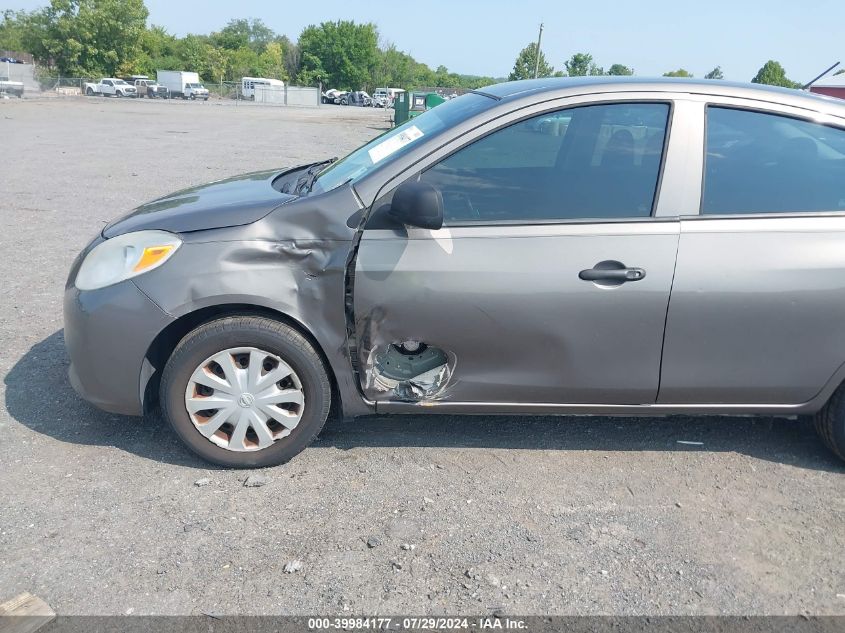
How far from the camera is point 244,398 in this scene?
3514 mm

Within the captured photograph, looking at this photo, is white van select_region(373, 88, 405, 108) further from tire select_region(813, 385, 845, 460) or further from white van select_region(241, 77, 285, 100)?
tire select_region(813, 385, 845, 460)

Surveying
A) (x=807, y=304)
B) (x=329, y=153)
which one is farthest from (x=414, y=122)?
(x=329, y=153)

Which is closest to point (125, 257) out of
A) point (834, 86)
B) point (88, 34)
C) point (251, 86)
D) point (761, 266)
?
point (761, 266)

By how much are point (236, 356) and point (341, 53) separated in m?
110

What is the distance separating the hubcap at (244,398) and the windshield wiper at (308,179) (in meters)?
0.90

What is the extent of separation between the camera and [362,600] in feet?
9.09

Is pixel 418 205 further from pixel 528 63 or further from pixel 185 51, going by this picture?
pixel 185 51

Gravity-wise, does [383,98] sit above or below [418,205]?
below

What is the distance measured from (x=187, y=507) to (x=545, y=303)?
6.05 feet

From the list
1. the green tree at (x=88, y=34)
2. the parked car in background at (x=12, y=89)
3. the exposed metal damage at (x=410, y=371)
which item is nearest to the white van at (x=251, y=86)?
the green tree at (x=88, y=34)

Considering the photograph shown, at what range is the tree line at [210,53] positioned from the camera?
75.6 metres

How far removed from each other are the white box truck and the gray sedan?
69.7m

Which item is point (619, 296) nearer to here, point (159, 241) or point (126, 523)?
point (159, 241)

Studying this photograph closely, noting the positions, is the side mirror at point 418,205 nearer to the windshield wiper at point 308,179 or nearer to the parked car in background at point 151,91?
the windshield wiper at point 308,179
